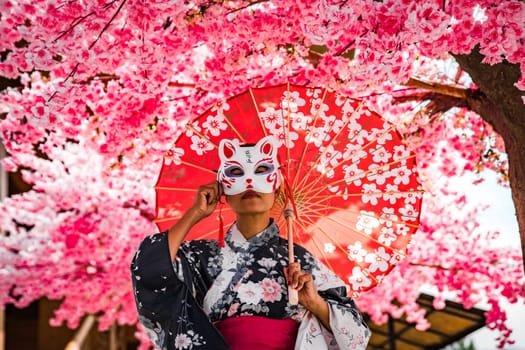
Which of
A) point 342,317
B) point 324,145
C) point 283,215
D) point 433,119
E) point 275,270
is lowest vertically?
point 342,317

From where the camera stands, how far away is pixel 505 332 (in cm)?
878

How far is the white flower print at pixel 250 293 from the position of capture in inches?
119

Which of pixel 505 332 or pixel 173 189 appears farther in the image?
pixel 505 332

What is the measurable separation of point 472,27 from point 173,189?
1.98 m

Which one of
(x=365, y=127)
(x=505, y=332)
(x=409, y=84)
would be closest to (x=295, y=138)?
(x=365, y=127)

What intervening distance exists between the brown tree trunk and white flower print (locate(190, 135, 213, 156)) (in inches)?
70.1

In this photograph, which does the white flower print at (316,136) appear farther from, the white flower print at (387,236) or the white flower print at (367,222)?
the white flower print at (387,236)

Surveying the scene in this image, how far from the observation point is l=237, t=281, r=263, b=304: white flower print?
302cm

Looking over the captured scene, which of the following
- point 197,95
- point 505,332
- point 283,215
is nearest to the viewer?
point 283,215

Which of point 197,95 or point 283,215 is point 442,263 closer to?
point 197,95

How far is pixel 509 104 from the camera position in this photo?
4406 millimetres

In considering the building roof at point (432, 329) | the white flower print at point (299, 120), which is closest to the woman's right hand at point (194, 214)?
the white flower print at point (299, 120)

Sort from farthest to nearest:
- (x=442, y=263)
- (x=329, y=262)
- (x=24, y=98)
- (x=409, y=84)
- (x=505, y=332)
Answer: (x=442, y=263) → (x=505, y=332) → (x=24, y=98) → (x=409, y=84) → (x=329, y=262)

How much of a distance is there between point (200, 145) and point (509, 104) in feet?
6.85
